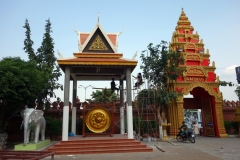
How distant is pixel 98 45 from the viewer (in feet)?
36.3

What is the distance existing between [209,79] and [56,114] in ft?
41.1

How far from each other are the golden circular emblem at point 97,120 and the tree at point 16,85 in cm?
368

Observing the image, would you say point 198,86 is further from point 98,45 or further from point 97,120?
point 97,120

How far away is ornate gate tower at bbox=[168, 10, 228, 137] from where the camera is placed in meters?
15.0

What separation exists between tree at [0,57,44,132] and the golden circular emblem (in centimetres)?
368

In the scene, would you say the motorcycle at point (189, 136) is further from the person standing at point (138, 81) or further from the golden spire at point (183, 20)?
the golden spire at point (183, 20)

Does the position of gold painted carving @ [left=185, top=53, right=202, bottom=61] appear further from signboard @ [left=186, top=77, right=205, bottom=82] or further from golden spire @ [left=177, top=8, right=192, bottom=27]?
golden spire @ [left=177, top=8, right=192, bottom=27]

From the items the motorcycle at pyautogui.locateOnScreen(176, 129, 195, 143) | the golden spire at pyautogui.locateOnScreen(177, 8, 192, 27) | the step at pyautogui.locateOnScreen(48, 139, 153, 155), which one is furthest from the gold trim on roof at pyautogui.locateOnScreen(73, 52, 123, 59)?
the golden spire at pyautogui.locateOnScreen(177, 8, 192, 27)

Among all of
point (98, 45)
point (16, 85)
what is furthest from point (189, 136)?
point (16, 85)

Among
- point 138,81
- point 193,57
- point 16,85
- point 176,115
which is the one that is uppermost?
point 193,57

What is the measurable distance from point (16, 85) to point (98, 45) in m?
4.86

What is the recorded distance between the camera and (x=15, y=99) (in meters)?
10.4

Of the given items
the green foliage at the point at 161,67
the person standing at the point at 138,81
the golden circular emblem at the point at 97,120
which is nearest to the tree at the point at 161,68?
the green foliage at the point at 161,67

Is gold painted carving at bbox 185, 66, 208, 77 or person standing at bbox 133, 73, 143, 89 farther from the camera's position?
gold painted carving at bbox 185, 66, 208, 77
